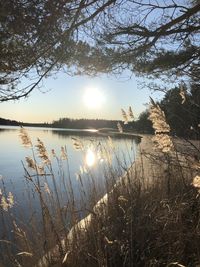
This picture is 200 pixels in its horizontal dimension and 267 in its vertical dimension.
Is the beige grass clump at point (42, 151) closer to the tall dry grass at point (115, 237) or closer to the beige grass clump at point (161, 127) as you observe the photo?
the tall dry grass at point (115, 237)

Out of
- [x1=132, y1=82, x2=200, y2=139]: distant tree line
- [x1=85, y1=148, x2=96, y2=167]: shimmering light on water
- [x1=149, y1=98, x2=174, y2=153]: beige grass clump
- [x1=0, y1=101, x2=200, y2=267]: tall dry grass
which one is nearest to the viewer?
[x1=0, y1=101, x2=200, y2=267]: tall dry grass

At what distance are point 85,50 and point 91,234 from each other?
5990 mm

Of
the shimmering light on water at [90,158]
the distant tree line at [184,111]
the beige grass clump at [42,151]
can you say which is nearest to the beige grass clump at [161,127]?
the distant tree line at [184,111]

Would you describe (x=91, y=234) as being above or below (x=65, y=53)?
below

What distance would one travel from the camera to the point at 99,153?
5750 millimetres

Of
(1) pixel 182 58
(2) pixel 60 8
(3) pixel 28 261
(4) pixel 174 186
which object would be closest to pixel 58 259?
(3) pixel 28 261

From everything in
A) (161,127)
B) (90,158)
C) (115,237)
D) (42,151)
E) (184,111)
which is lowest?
(115,237)

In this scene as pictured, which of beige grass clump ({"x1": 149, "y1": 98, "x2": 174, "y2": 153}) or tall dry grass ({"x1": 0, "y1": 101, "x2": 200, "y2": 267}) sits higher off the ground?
beige grass clump ({"x1": 149, "y1": 98, "x2": 174, "y2": 153})

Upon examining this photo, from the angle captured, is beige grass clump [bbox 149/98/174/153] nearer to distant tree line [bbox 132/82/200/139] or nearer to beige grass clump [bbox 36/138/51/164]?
distant tree line [bbox 132/82/200/139]

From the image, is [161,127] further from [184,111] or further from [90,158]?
[184,111]

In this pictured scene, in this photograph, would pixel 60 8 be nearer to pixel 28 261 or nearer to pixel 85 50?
pixel 85 50

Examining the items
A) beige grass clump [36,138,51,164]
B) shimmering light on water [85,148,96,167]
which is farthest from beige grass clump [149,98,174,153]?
shimmering light on water [85,148,96,167]

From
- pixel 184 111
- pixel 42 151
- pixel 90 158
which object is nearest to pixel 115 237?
pixel 42 151

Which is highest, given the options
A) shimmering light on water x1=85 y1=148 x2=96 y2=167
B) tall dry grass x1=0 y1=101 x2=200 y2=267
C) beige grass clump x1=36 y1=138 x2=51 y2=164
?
beige grass clump x1=36 y1=138 x2=51 y2=164
